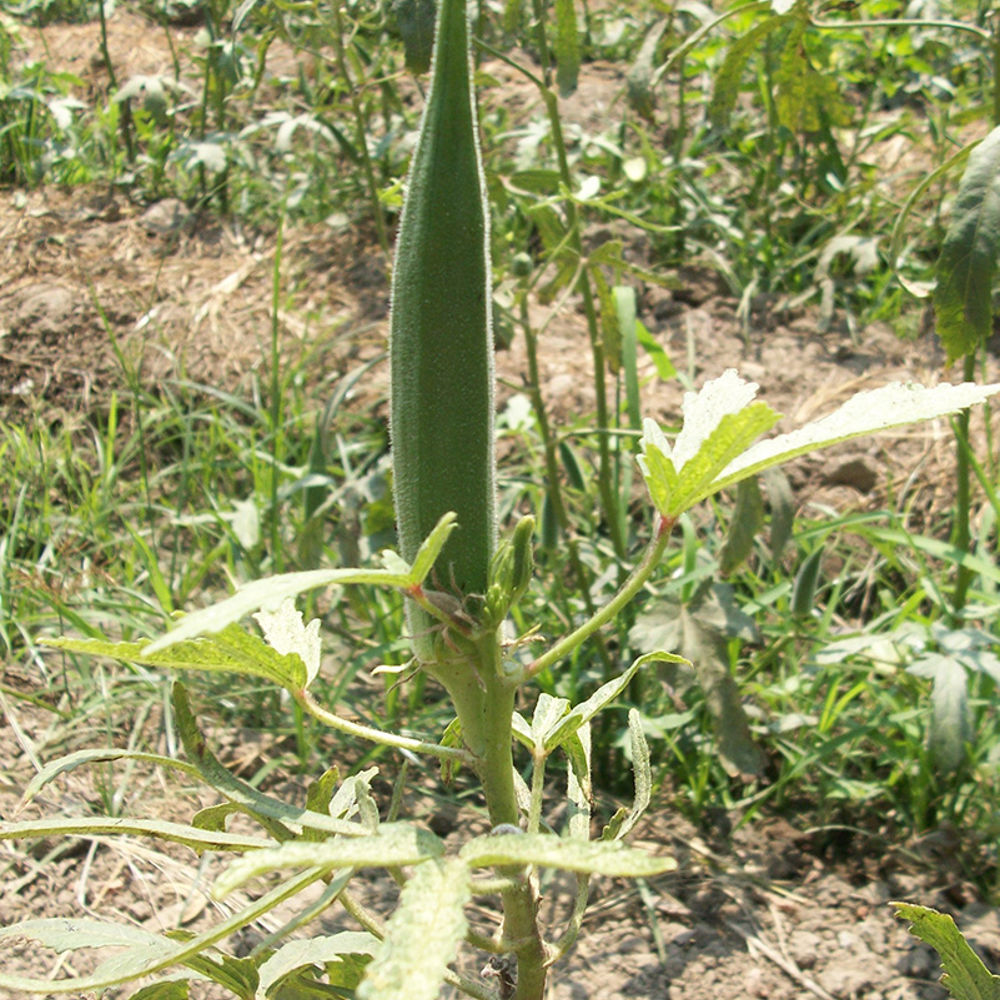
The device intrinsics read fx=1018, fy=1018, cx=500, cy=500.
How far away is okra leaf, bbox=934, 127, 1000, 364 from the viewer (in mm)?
1424

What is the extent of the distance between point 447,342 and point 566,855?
1.27ft

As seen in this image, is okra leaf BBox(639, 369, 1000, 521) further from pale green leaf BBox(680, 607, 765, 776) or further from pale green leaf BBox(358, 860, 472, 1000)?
pale green leaf BBox(680, 607, 765, 776)

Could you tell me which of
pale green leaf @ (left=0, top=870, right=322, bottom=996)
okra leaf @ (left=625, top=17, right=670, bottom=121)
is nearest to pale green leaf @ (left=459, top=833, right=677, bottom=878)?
pale green leaf @ (left=0, top=870, right=322, bottom=996)

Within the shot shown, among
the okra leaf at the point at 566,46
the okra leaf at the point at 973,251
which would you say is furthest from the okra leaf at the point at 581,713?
the okra leaf at the point at 566,46

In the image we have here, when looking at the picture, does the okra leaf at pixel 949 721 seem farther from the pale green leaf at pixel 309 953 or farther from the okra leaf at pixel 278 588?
the okra leaf at pixel 278 588

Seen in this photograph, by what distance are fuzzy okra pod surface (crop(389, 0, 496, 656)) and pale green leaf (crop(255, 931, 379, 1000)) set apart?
32 cm

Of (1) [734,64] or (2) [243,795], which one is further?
(1) [734,64]

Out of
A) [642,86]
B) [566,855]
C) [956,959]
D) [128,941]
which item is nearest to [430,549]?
[566,855]

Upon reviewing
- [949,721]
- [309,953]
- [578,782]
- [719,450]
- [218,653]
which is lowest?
[949,721]

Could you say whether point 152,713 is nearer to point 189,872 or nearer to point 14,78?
point 189,872

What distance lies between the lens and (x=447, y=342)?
2.53 ft

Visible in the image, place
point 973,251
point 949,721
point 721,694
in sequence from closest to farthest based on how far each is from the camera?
point 973,251, point 949,721, point 721,694

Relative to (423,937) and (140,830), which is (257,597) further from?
(140,830)

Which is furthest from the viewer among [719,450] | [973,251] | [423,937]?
[973,251]
